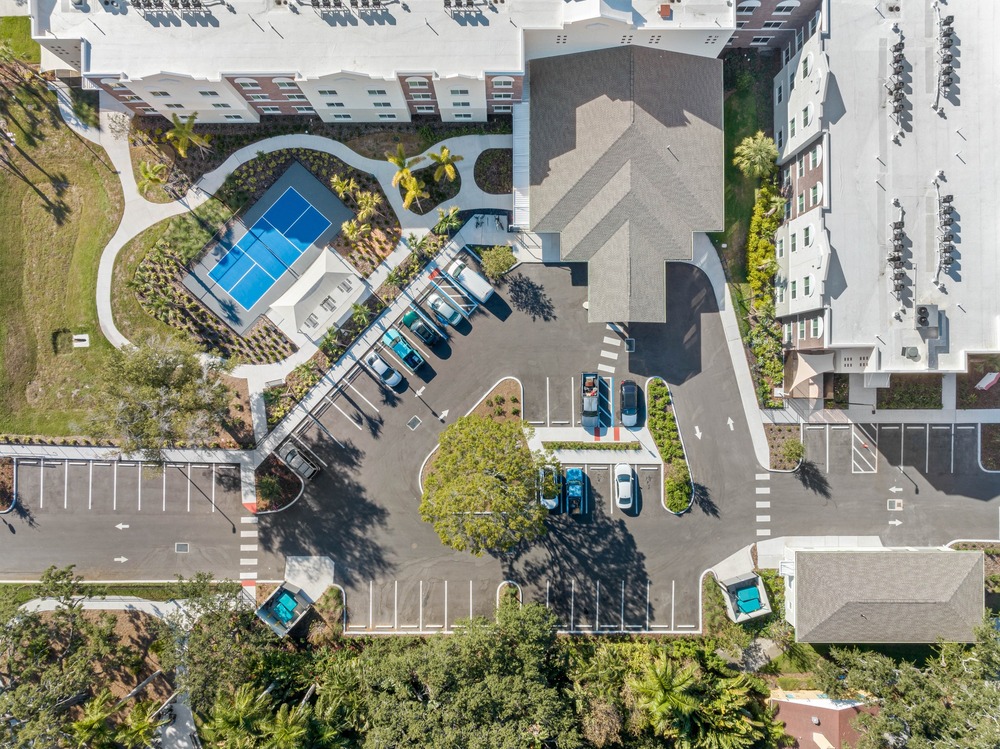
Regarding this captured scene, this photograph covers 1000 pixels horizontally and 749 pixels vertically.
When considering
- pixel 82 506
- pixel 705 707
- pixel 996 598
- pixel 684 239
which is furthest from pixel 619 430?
pixel 82 506

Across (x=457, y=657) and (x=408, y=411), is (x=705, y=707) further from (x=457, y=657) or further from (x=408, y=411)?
(x=408, y=411)

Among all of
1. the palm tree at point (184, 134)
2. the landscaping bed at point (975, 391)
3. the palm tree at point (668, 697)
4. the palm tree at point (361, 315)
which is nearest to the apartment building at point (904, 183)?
the landscaping bed at point (975, 391)

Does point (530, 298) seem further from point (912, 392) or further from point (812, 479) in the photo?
point (912, 392)

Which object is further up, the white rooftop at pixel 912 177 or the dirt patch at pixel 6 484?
the white rooftop at pixel 912 177

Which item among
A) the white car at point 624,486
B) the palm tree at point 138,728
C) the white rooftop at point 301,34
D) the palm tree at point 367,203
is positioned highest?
the white rooftop at point 301,34

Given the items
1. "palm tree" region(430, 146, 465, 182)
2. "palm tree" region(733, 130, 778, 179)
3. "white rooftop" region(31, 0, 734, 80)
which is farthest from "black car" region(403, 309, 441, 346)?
"palm tree" region(733, 130, 778, 179)

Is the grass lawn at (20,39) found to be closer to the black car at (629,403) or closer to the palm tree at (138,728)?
the palm tree at (138,728)
